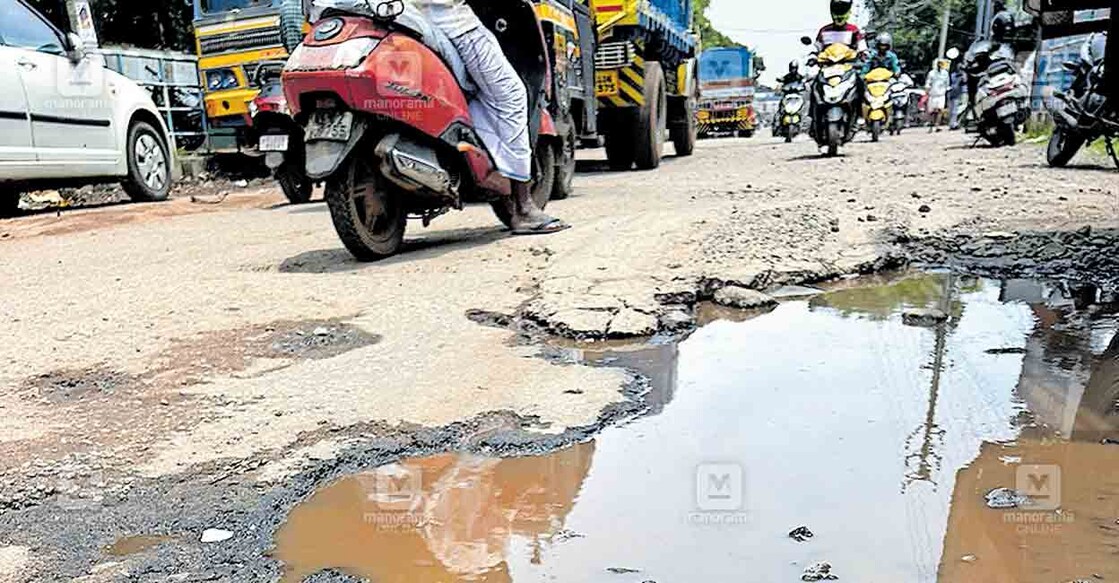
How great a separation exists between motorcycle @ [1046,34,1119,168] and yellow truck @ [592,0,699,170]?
4.11 m

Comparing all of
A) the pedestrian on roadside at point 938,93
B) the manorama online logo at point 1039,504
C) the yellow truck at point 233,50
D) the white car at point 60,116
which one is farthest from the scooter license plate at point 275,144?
the pedestrian on roadside at point 938,93

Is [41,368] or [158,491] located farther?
[41,368]

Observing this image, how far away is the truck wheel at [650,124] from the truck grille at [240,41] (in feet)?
13.6

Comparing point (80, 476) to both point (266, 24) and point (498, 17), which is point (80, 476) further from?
point (266, 24)

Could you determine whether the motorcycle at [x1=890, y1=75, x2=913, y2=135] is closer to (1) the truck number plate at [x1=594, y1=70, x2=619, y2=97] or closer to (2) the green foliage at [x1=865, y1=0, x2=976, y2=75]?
(1) the truck number plate at [x1=594, y1=70, x2=619, y2=97]

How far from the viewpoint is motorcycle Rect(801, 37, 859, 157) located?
1109 centimetres

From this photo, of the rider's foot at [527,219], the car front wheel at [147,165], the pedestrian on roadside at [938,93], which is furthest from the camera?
the pedestrian on roadside at [938,93]

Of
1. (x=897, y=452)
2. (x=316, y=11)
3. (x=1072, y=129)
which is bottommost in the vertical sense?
(x=897, y=452)

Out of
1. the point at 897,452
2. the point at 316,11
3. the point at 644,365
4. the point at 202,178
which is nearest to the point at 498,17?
A: the point at 316,11

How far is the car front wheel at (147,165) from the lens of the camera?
8354mm

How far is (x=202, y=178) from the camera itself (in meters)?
11.9

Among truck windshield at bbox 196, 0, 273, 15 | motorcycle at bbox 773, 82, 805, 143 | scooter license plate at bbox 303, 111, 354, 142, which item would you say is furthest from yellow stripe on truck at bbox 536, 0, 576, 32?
motorcycle at bbox 773, 82, 805, 143

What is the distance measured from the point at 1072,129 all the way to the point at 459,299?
265 inches

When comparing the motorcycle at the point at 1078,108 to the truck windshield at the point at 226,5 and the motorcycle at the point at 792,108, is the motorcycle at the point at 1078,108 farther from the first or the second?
the truck windshield at the point at 226,5
